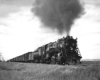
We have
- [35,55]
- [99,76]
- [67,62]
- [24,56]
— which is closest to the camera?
[99,76]

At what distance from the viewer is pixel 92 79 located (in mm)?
7840

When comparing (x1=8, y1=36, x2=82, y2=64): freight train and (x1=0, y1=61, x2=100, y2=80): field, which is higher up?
(x1=8, y1=36, x2=82, y2=64): freight train

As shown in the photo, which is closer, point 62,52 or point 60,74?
point 60,74

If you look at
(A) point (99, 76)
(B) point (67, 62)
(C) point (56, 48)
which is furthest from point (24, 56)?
(A) point (99, 76)

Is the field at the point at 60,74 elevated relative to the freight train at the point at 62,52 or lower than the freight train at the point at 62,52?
lower

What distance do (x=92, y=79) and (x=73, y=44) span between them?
38.4 feet

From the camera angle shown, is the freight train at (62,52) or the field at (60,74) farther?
the freight train at (62,52)

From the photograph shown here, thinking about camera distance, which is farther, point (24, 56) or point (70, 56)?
point (24, 56)

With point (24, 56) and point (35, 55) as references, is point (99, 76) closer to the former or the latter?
point (35, 55)

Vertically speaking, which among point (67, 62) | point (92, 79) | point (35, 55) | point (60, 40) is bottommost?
point (92, 79)

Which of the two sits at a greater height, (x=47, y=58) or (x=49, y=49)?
(x=49, y=49)

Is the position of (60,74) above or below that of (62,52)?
below

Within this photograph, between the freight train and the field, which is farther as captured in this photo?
the freight train

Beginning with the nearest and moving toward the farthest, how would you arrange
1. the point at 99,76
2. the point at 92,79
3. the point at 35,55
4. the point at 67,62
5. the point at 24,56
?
the point at 92,79 < the point at 99,76 < the point at 67,62 < the point at 35,55 < the point at 24,56
